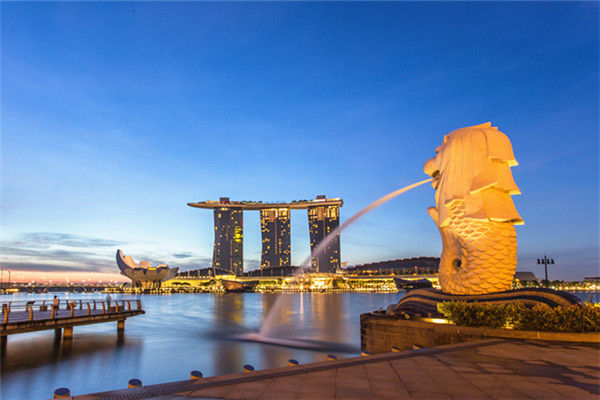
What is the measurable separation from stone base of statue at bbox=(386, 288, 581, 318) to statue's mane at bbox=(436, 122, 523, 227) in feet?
9.16

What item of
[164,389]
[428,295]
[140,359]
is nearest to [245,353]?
[140,359]

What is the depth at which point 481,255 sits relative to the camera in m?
14.7

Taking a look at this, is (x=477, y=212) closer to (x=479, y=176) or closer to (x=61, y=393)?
(x=479, y=176)

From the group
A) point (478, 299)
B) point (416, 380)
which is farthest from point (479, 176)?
point (416, 380)

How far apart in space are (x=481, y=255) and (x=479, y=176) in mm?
3128

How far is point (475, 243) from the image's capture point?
14961 millimetres

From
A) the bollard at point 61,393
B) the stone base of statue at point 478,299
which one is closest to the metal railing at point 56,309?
the bollard at point 61,393

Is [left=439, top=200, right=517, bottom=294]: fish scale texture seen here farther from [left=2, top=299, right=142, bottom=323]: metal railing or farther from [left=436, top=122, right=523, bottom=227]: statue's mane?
[left=2, top=299, right=142, bottom=323]: metal railing

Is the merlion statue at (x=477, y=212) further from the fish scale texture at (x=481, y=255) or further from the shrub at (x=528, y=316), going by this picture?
the shrub at (x=528, y=316)

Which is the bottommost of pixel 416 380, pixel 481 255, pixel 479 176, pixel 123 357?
pixel 123 357

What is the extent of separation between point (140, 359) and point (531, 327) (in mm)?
17814

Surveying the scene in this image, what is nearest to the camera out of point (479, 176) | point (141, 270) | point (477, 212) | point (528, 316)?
point (528, 316)

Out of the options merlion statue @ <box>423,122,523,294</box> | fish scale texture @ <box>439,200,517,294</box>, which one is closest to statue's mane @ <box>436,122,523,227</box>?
merlion statue @ <box>423,122,523,294</box>

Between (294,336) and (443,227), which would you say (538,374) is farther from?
(294,336)
